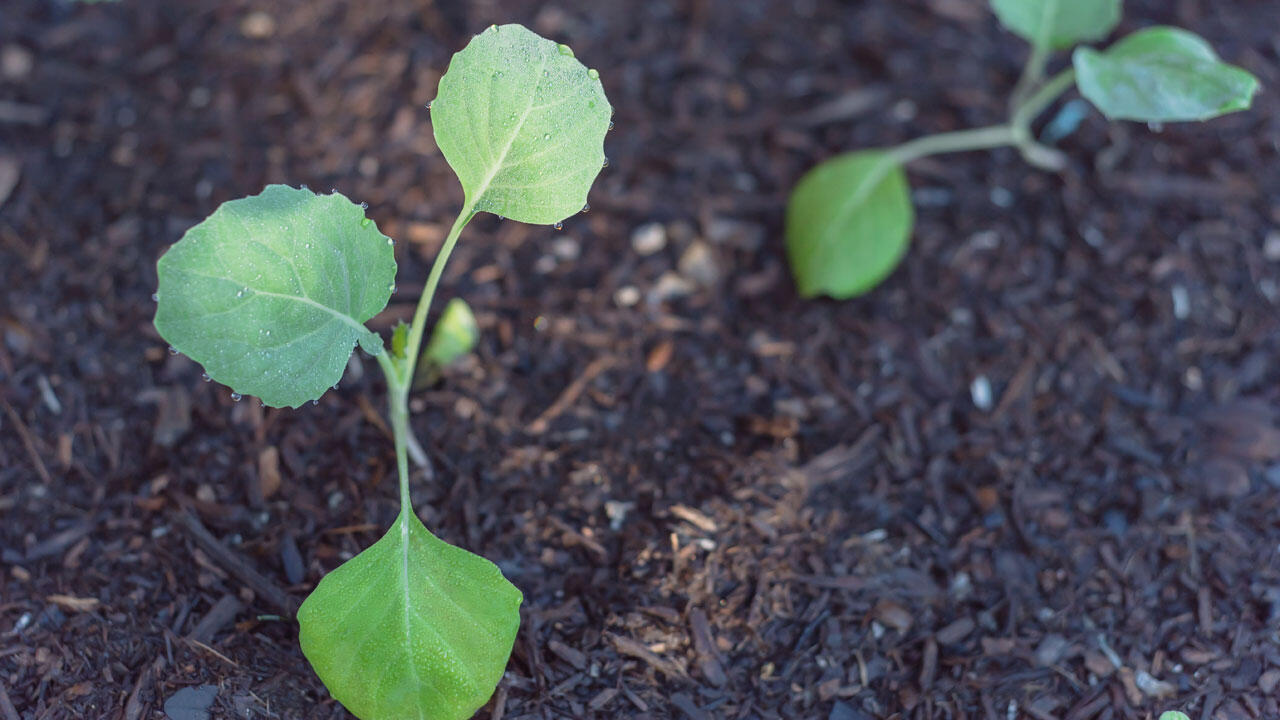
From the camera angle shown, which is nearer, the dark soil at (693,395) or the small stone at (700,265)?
the dark soil at (693,395)

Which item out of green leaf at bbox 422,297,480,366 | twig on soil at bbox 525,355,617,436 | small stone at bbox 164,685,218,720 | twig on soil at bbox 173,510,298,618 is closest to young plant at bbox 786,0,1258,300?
twig on soil at bbox 525,355,617,436

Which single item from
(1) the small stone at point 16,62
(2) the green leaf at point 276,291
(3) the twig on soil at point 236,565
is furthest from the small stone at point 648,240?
(1) the small stone at point 16,62

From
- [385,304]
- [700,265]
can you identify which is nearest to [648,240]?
[700,265]

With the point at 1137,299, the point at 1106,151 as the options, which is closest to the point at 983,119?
the point at 1106,151

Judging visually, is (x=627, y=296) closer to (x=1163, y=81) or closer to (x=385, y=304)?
(x=385, y=304)

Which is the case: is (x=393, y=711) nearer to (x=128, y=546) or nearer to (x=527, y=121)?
(x=128, y=546)

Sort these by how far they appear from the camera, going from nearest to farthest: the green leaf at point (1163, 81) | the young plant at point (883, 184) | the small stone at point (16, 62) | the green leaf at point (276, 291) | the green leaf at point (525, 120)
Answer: the green leaf at point (276, 291) → the green leaf at point (525, 120) → the green leaf at point (1163, 81) → the young plant at point (883, 184) → the small stone at point (16, 62)

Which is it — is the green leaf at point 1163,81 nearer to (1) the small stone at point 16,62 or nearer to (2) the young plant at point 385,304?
(2) the young plant at point 385,304
